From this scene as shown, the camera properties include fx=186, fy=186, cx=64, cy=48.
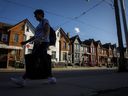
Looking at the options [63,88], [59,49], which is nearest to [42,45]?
[63,88]

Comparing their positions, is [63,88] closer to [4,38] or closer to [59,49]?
[4,38]

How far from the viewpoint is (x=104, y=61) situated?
228 feet

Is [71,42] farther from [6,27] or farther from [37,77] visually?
[37,77]

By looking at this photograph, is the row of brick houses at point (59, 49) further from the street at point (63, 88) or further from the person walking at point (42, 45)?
the person walking at point (42, 45)

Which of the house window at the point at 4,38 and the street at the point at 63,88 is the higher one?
the house window at the point at 4,38

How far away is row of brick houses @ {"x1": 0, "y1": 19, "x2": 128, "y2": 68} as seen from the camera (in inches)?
1442

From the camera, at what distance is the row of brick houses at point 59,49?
1442 inches

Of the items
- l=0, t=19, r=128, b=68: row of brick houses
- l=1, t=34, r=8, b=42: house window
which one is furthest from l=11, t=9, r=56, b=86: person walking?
l=1, t=34, r=8, b=42: house window

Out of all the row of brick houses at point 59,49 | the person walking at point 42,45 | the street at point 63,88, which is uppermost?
the row of brick houses at point 59,49

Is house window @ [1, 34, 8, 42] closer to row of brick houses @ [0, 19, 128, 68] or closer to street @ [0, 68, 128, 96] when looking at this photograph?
row of brick houses @ [0, 19, 128, 68]

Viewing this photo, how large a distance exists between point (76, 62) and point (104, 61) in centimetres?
2038

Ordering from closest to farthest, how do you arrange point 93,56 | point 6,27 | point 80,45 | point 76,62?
point 6,27 < point 76,62 < point 80,45 < point 93,56

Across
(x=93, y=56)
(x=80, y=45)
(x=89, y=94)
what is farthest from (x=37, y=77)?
(x=93, y=56)

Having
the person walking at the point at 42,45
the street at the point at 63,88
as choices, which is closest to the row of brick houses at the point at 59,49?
the street at the point at 63,88
